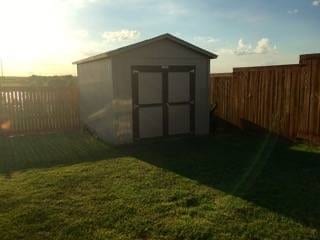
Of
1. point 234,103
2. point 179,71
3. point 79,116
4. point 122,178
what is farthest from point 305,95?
point 79,116

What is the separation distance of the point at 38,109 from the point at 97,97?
8.49ft

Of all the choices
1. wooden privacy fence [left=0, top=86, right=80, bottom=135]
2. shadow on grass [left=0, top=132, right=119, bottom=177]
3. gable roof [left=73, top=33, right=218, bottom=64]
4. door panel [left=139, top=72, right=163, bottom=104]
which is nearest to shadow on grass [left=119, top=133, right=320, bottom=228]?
shadow on grass [left=0, top=132, right=119, bottom=177]

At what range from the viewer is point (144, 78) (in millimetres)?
9531

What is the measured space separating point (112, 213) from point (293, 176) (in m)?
3.62

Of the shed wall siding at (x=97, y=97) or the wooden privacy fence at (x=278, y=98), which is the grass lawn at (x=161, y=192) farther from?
the shed wall siding at (x=97, y=97)

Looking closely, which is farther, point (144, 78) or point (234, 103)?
point (234, 103)

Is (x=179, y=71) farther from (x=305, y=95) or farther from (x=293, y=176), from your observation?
(x=293, y=176)

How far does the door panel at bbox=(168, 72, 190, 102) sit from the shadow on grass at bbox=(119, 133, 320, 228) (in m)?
1.31

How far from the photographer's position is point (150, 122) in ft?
32.1

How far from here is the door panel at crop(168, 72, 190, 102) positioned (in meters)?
9.95

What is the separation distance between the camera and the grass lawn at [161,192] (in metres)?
4.08

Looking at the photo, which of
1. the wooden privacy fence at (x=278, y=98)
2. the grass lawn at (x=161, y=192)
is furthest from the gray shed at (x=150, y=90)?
the wooden privacy fence at (x=278, y=98)

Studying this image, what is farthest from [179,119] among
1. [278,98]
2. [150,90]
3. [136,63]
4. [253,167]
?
[253,167]

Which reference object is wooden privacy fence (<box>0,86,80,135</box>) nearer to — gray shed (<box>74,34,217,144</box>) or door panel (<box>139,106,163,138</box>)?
gray shed (<box>74,34,217,144</box>)
